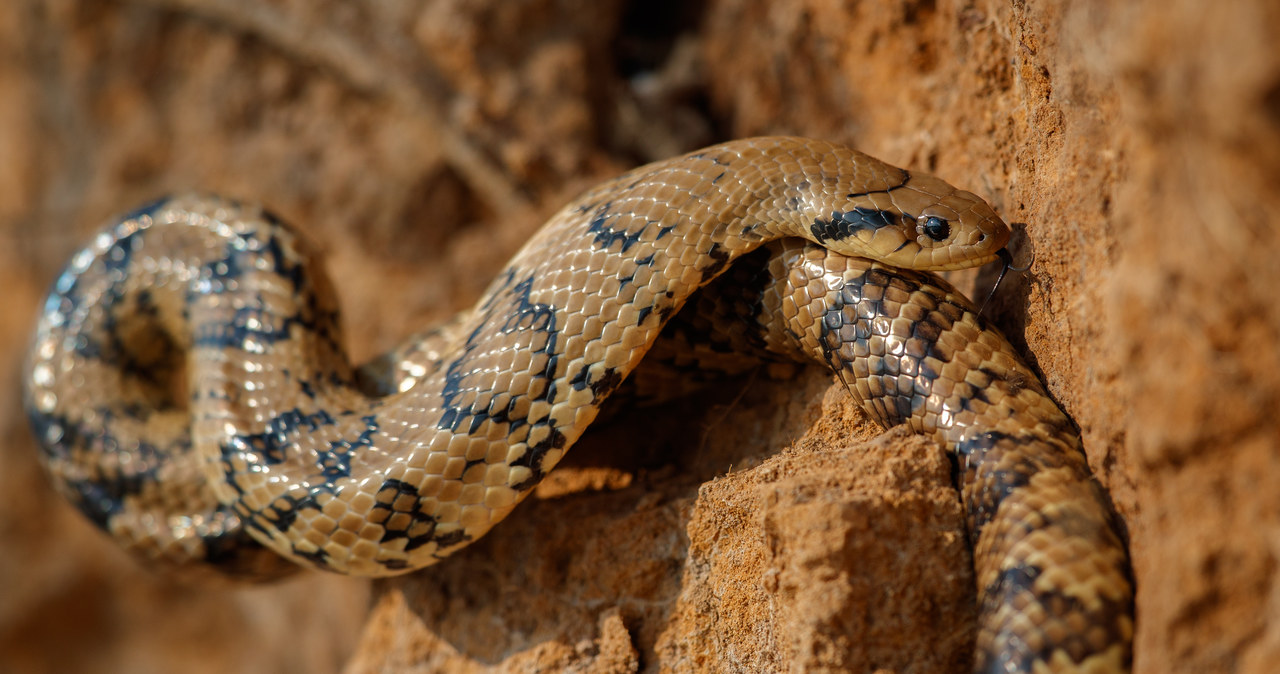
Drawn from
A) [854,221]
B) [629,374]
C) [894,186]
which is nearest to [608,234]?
[629,374]

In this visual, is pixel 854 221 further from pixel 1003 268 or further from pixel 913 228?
pixel 1003 268

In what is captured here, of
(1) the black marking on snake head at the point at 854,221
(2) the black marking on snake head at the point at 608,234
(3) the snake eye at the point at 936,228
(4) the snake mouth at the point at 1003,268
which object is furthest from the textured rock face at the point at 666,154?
(2) the black marking on snake head at the point at 608,234

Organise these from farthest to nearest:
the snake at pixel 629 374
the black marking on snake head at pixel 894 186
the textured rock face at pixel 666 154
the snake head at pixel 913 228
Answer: the black marking on snake head at pixel 894 186, the snake head at pixel 913 228, the snake at pixel 629 374, the textured rock face at pixel 666 154

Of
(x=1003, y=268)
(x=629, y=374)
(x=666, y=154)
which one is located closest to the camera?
(x=1003, y=268)

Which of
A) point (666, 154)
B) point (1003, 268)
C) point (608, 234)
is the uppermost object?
point (608, 234)

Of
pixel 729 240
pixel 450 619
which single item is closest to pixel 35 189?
pixel 450 619

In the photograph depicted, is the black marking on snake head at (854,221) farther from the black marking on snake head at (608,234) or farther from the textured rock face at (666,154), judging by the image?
the black marking on snake head at (608,234)

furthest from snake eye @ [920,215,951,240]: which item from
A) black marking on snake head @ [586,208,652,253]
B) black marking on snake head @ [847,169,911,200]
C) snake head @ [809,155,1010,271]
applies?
black marking on snake head @ [586,208,652,253]

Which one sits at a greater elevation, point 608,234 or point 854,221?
point 608,234
